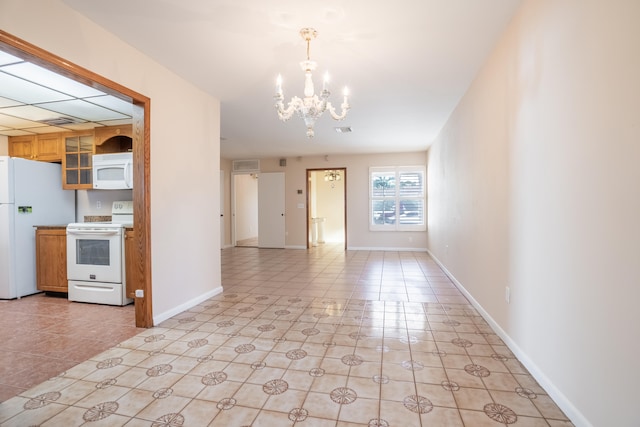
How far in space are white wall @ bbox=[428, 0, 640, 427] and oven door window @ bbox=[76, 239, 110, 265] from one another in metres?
4.01

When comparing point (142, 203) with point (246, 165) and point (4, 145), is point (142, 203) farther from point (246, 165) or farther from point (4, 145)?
point (246, 165)

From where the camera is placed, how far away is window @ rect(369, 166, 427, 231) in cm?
787

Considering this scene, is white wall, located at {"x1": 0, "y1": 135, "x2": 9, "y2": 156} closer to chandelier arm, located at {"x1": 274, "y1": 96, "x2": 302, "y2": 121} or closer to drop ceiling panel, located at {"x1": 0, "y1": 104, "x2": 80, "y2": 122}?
drop ceiling panel, located at {"x1": 0, "y1": 104, "x2": 80, "y2": 122}

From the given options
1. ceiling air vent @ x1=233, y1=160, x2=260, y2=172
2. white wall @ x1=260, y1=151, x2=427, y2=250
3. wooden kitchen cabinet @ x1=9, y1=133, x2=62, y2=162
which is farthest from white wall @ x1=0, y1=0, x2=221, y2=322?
ceiling air vent @ x1=233, y1=160, x2=260, y2=172

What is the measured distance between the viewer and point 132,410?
172 centimetres

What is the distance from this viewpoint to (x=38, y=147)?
182 inches

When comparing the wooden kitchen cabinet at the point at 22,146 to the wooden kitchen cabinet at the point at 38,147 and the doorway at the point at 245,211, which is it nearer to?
the wooden kitchen cabinet at the point at 38,147

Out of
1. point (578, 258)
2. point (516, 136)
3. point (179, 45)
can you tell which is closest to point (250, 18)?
point (179, 45)

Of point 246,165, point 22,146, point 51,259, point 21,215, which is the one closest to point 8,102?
point 21,215

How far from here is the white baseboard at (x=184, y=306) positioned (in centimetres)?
302

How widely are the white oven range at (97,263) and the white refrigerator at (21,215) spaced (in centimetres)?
74

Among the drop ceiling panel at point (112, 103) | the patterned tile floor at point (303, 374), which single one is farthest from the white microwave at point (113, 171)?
the patterned tile floor at point (303, 374)

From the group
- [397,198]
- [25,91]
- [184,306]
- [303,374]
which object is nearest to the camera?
[303,374]

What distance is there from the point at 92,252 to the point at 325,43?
3381 mm
